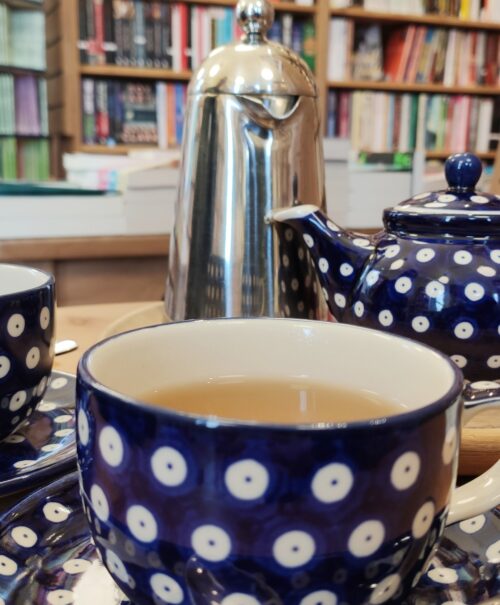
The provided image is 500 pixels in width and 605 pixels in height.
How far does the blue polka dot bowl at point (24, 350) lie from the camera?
0.40m

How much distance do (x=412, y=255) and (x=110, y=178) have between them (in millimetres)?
650

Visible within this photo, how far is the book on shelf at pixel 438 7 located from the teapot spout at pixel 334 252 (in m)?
2.07

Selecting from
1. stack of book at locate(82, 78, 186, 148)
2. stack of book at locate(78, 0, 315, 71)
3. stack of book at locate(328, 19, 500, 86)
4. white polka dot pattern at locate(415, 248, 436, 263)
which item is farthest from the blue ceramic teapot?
stack of book at locate(328, 19, 500, 86)

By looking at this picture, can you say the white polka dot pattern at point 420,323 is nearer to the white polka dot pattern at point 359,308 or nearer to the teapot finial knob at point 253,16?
the white polka dot pattern at point 359,308

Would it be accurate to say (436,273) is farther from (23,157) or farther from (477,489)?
(23,157)

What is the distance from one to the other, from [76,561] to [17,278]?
260 millimetres

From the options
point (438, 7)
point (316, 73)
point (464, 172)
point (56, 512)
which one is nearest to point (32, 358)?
point (56, 512)

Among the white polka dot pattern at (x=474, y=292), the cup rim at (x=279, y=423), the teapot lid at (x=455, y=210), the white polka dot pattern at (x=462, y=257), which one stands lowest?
the white polka dot pattern at (x=474, y=292)

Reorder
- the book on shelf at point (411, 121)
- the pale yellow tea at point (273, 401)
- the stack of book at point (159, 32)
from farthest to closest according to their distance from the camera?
the book on shelf at point (411, 121), the stack of book at point (159, 32), the pale yellow tea at point (273, 401)

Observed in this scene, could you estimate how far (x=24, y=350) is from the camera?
0.41 m

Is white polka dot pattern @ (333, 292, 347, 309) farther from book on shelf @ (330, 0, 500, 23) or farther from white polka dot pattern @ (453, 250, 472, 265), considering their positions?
book on shelf @ (330, 0, 500, 23)

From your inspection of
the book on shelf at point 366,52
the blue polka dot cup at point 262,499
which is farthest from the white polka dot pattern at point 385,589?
the book on shelf at point 366,52

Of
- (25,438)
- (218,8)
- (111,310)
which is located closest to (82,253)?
(111,310)

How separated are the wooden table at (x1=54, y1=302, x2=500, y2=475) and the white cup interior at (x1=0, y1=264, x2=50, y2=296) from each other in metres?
0.09
